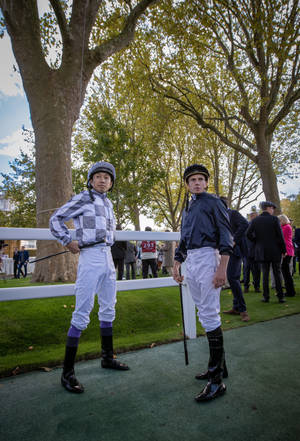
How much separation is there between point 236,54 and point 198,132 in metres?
9.32

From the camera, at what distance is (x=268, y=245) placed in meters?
6.64

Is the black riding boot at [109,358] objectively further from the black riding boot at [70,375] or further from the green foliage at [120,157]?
the green foliage at [120,157]

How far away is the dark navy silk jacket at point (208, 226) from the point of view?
2.44m

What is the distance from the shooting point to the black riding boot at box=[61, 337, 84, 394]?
241 cm

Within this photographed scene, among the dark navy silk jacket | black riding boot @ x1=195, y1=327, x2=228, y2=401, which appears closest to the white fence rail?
the dark navy silk jacket

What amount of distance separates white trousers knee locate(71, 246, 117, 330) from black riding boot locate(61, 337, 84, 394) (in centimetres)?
21

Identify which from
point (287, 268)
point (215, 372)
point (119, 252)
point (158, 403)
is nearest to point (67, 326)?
point (158, 403)

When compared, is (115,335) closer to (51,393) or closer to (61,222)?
(51,393)

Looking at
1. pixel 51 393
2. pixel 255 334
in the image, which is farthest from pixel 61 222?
pixel 255 334

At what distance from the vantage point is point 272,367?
9.25 ft

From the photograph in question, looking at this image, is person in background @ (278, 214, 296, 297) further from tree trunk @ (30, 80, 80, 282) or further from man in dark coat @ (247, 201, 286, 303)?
tree trunk @ (30, 80, 80, 282)

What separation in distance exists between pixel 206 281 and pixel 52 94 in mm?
5705

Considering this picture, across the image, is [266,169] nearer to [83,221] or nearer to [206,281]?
[206,281]

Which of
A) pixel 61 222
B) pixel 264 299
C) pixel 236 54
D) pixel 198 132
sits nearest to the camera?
pixel 61 222
